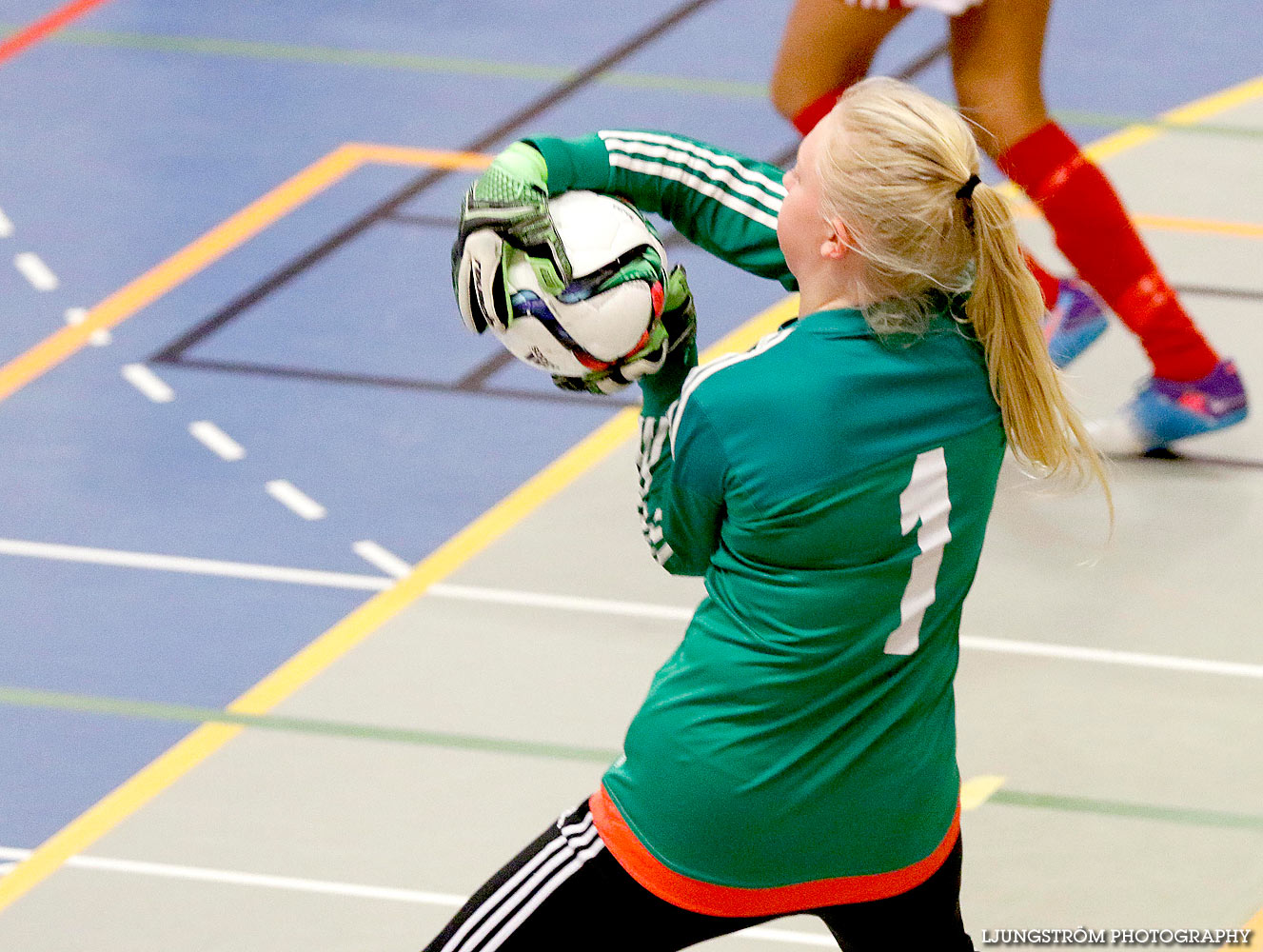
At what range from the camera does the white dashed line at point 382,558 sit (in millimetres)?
4895

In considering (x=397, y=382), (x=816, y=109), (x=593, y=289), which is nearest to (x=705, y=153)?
(x=593, y=289)

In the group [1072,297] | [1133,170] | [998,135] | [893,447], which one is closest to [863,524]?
[893,447]

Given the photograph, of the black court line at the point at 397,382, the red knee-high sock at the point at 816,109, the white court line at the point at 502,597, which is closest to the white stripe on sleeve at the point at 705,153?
the white court line at the point at 502,597

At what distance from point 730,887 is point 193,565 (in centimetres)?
253

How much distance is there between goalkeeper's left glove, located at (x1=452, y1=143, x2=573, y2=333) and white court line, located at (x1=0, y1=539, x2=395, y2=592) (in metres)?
2.03

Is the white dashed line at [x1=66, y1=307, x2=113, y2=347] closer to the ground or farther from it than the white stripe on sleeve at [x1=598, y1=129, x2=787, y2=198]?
closer to the ground

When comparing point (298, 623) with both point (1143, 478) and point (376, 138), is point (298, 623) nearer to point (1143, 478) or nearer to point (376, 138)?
point (1143, 478)

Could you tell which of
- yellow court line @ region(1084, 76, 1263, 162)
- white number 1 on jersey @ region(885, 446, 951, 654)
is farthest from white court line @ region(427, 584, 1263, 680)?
yellow court line @ region(1084, 76, 1263, 162)

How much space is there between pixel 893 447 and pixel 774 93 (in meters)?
2.69

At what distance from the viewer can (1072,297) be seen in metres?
5.37

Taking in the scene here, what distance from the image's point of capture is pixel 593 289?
9.43 feet

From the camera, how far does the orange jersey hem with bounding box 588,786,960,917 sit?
8.66 feet

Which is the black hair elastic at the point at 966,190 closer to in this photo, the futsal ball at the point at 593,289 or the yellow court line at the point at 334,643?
the futsal ball at the point at 593,289

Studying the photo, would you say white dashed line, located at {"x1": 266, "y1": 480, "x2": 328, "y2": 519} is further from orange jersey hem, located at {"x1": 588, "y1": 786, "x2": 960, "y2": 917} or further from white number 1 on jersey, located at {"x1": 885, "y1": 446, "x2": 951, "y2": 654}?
white number 1 on jersey, located at {"x1": 885, "y1": 446, "x2": 951, "y2": 654}
